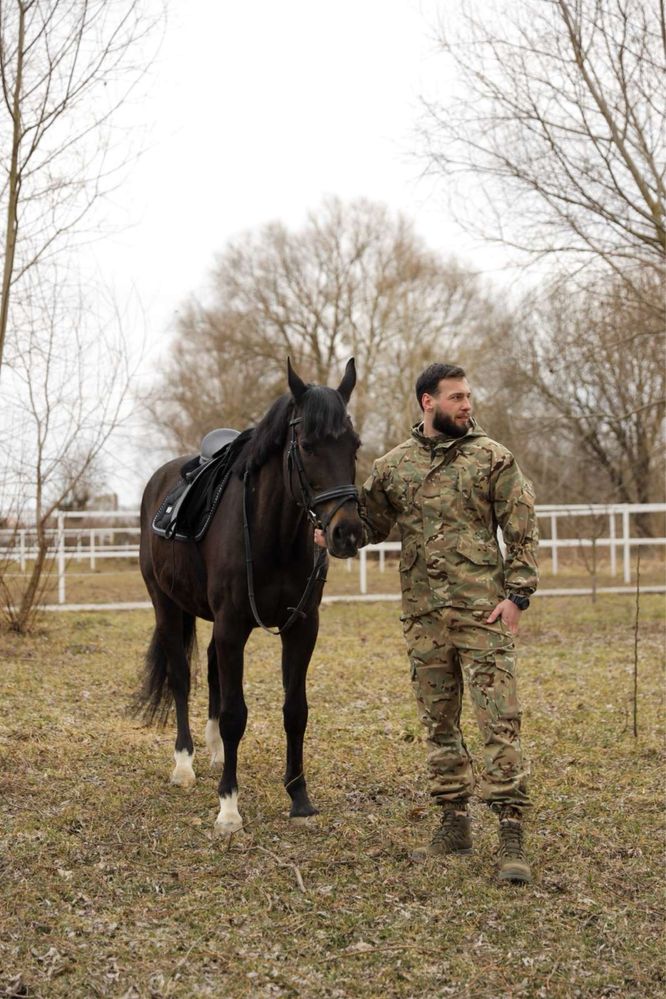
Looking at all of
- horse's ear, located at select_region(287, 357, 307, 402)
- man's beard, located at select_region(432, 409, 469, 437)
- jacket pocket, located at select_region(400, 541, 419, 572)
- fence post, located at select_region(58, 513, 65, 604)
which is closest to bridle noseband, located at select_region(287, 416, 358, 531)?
horse's ear, located at select_region(287, 357, 307, 402)

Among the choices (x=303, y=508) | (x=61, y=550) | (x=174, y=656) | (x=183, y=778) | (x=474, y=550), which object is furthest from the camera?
(x=61, y=550)

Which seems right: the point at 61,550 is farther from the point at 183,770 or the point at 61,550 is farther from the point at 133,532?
the point at 183,770

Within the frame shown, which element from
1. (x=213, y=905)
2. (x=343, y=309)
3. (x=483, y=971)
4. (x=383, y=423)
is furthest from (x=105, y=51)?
(x=343, y=309)

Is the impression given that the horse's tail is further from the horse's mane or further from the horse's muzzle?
the horse's muzzle

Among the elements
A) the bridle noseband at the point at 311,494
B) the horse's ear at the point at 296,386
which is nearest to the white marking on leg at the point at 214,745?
the bridle noseband at the point at 311,494

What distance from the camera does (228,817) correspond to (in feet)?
14.9

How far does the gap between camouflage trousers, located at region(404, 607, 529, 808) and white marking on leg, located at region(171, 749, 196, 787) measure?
1.72 meters

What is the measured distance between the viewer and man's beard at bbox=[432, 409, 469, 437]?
161 inches

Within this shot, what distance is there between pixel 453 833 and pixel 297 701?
1.03 metres

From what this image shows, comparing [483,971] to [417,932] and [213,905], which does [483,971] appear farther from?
[213,905]

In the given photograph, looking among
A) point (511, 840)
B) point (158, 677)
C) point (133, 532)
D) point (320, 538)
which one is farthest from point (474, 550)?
point (133, 532)

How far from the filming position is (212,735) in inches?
227

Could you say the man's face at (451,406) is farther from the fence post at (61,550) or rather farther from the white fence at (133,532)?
the fence post at (61,550)

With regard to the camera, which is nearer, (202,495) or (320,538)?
(320,538)
